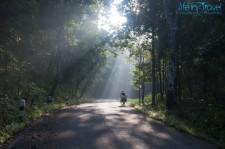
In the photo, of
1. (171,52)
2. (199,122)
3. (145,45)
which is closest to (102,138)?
(199,122)

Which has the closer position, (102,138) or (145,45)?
(102,138)

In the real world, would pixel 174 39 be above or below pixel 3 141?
above

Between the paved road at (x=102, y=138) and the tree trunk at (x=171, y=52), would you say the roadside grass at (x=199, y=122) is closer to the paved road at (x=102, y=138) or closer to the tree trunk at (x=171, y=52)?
the paved road at (x=102, y=138)

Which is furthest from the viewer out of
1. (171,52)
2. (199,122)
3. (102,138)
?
(171,52)

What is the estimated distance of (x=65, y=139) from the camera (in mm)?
11094

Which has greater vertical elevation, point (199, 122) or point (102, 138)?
point (199, 122)

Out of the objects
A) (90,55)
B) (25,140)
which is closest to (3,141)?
(25,140)

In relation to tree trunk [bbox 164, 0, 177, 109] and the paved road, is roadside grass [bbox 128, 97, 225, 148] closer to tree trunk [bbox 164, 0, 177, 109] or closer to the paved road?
the paved road

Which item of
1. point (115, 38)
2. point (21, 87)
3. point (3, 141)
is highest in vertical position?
point (115, 38)

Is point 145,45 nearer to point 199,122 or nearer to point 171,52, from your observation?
point 171,52

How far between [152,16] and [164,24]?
1128 mm

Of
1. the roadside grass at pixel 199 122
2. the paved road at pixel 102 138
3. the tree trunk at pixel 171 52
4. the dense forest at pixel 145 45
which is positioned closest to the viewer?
the paved road at pixel 102 138

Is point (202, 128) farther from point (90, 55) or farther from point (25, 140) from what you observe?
point (90, 55)

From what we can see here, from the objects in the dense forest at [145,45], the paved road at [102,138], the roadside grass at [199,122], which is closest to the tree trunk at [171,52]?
the dense forest at [145,45]
